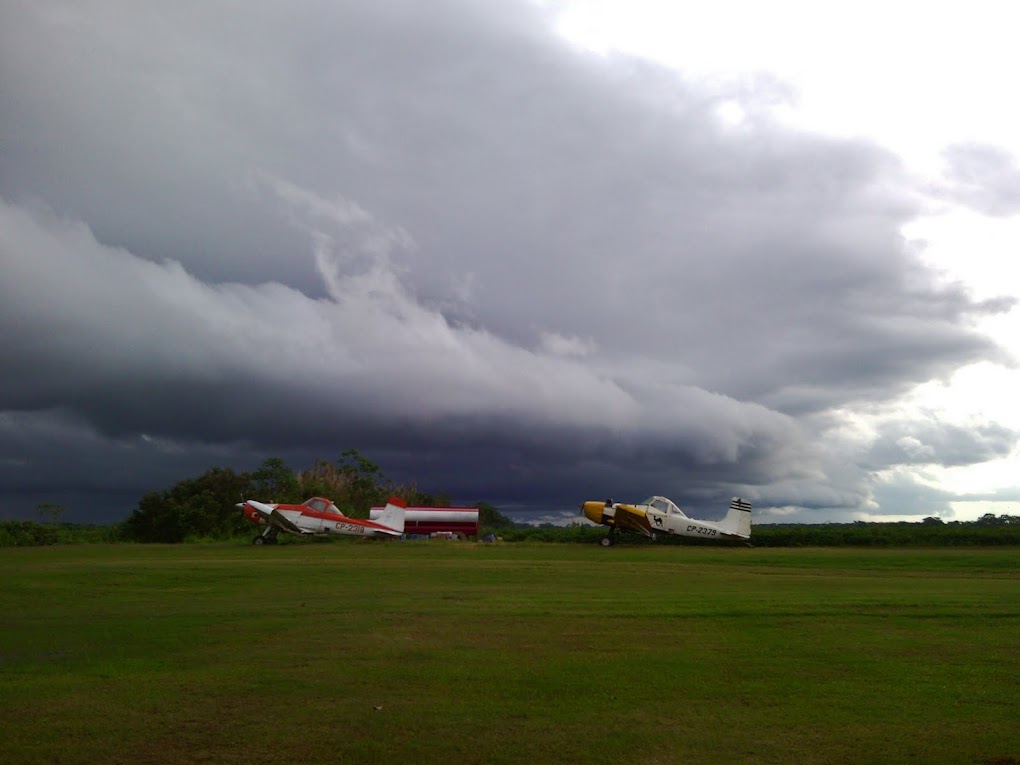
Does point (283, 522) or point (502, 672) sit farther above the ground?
point (283, 522)

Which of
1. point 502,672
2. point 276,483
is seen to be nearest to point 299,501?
point 276,483

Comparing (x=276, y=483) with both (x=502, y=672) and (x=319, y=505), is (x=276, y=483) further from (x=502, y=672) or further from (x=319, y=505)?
(x=502, y=672)

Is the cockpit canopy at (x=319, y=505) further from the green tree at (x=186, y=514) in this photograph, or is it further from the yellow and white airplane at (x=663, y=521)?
the green tree at (x=186, y=514)

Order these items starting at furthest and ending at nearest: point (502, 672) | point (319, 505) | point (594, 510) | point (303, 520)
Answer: point (594, 510)
point (319, 505)
point (303, 520)
point (502, 672)

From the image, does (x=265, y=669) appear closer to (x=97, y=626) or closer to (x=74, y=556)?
(x=97, y=626)

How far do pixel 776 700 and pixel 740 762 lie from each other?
1.82 m

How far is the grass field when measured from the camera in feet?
19.7

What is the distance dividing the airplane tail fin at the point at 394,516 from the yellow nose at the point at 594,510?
845 centimetres

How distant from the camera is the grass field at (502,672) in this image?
602cm

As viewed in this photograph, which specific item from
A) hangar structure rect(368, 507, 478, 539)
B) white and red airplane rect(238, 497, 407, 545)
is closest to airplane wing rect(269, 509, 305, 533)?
white and red airplane rect(238, 497, 407, 545)

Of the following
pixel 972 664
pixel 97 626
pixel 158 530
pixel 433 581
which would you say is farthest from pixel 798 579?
pixel 158 530

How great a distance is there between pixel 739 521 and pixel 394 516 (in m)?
15.6

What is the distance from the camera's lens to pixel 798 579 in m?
18.7

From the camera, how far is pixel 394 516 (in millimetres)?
35875
